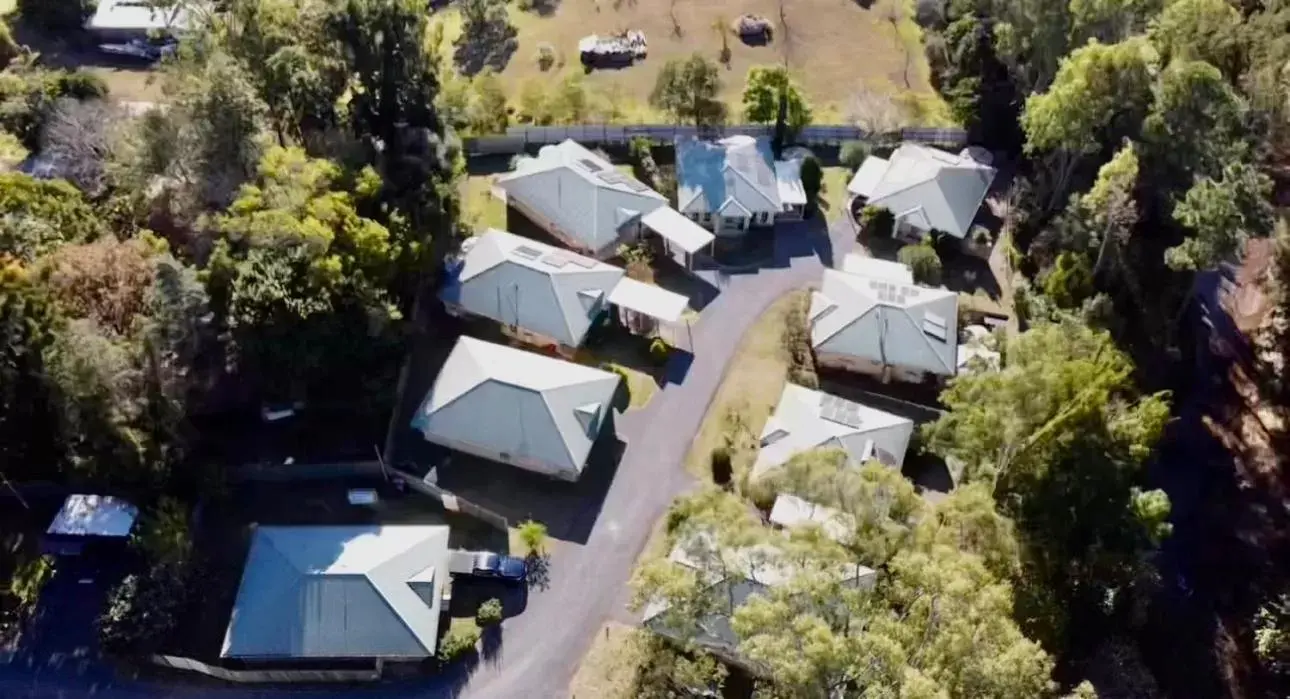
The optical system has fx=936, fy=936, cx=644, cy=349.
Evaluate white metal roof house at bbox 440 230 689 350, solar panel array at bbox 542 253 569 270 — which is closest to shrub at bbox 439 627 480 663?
white metal roof house at bbox 440 230 689 350

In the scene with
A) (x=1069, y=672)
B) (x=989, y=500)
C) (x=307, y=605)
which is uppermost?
(x=989, y=500)

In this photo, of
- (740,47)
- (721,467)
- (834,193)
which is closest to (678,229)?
(834,193)

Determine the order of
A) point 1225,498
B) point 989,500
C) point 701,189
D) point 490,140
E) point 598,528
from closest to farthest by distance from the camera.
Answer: point 989,500
point 598,528
point 1225,498
point 701,189
point 490,140

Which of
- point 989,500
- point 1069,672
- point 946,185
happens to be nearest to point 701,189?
point 946,185

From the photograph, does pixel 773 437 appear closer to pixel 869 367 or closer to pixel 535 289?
pixel 869 367

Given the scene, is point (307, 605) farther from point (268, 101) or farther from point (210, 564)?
point (268, 101)

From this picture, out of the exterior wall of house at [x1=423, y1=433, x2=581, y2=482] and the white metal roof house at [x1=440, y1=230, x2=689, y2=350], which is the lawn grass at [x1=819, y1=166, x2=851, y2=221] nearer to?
the white metal roof house at [x1=440, y1=230, x2=689, y2=350]

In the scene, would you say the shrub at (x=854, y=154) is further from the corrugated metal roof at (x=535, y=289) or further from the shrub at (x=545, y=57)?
the shrub at (x=545, y=57)
